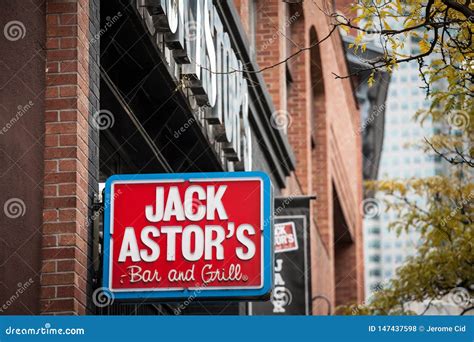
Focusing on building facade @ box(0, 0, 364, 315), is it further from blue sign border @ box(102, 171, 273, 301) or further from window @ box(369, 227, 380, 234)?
window @ box(369, 227, 380, 234)

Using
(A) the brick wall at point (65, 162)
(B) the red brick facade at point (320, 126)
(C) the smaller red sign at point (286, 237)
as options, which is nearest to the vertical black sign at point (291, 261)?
(C) the smaller red sign at point (286, 237)

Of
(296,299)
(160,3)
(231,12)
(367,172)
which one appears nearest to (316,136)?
(296,299)

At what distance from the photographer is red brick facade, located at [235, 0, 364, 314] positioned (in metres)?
19.7

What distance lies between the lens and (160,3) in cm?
977

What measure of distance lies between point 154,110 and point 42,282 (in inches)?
174

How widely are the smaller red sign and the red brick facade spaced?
2514 millimetres

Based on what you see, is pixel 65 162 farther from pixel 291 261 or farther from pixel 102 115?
pixel 291 261

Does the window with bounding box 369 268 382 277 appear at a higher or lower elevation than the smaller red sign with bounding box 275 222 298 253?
higher

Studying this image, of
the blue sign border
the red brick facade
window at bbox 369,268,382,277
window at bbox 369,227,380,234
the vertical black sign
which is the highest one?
window at bbox 369,227,380,234

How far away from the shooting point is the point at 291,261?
1741 centimetres

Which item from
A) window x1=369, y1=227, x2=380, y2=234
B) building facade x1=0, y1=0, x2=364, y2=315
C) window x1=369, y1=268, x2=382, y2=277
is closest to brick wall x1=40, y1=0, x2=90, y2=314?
building facade x1=0, y1=0, x2=364, y2=315

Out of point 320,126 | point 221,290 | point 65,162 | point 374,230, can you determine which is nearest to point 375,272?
point 374,230

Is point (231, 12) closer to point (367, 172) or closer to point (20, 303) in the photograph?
point (20, 303)
